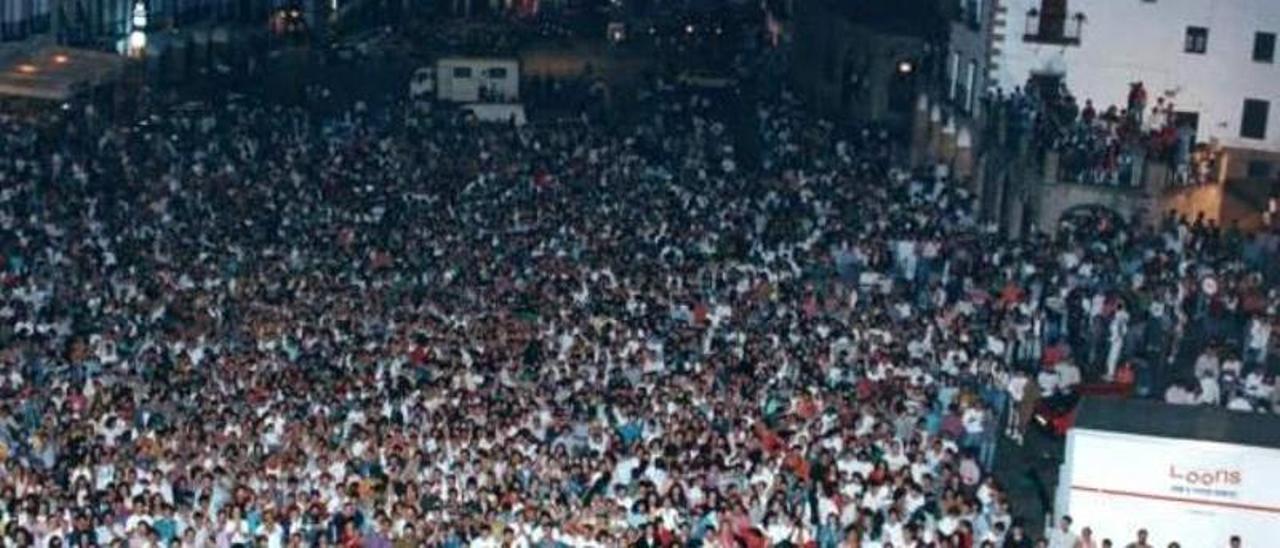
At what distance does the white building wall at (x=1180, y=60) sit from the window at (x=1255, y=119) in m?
0.09

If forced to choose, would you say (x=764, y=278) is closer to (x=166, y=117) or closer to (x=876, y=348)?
(x=876, y=348)

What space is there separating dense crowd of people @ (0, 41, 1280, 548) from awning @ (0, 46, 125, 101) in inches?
46.9

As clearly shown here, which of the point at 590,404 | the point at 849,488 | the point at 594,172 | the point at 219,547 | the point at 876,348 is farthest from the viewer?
the point at 594,172

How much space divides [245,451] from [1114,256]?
18849 millimetres

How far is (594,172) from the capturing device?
52000mm

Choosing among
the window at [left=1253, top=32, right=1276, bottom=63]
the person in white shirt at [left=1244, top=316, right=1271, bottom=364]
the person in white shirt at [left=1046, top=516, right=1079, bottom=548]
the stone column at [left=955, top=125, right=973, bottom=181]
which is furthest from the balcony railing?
the person in white shirt at [left=1046, top=516, right=1079, bottom=548]

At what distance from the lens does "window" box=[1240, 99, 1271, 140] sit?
54281 mm

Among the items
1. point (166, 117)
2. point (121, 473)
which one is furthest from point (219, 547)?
point (166, 117)

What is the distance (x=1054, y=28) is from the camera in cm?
5531

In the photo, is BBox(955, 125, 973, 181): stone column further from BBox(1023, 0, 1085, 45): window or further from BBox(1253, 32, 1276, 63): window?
BBox(1253, 32, 1276, 63): window

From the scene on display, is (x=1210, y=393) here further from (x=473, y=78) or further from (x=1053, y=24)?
(x=473, y=78)

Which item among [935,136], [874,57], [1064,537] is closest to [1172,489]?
[1064,537]

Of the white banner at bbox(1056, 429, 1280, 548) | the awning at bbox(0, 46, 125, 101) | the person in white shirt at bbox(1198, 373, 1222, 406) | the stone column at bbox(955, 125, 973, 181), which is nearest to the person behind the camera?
the white banner at bbox(1056, 429, 1280, 548)

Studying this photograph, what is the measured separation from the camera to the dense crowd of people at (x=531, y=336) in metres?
29.4
